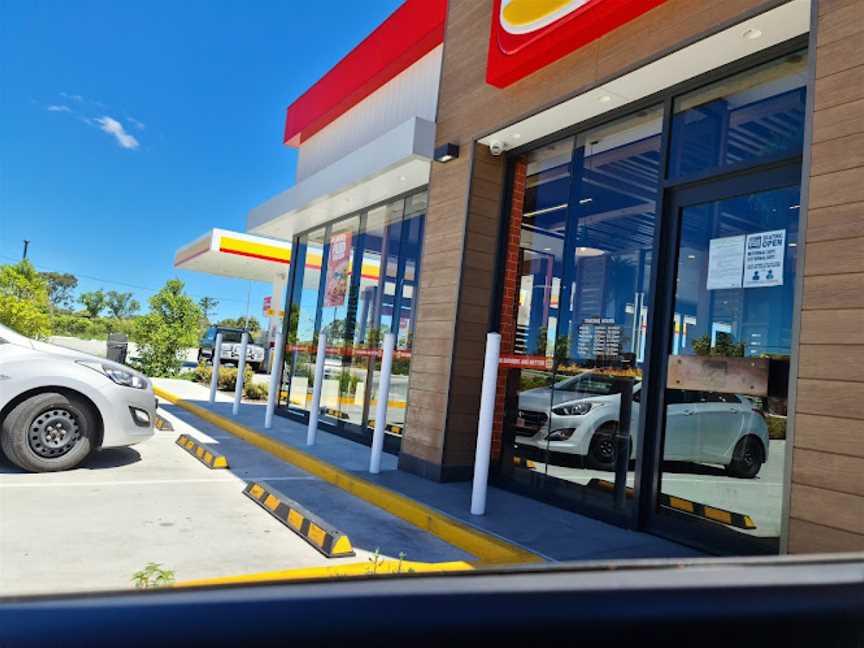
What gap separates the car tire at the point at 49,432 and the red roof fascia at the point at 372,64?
5780 mm

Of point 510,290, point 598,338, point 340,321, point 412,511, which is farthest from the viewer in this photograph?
point 340,321

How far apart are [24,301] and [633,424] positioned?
1785 cm

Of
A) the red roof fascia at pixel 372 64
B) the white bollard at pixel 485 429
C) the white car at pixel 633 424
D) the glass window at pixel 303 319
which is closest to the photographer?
the white car at pixel 633 424

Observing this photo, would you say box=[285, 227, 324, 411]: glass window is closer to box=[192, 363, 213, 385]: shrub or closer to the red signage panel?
the red signage panel

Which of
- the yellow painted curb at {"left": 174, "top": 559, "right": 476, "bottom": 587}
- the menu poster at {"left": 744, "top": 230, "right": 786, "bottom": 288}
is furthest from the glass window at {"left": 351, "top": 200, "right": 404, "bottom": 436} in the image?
the menu poster at {"left": 744, "top": 230, "right": 786, "bottom": 288}

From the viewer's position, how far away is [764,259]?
4.22 metres

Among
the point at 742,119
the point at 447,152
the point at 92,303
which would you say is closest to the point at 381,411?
the point at 447,152

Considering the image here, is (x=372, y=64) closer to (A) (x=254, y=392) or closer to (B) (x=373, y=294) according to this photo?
(B) (x=373, y=294)

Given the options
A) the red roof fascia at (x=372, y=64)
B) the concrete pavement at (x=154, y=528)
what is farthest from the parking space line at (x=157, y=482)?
the red roof fascia at (x=372, y=64)

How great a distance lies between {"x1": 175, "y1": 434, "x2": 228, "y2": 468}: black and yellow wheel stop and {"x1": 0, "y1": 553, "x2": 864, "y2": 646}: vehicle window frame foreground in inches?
251

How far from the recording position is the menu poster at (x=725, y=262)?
4.39 metres

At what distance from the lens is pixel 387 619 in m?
0.56

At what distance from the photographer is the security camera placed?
641 centimetres

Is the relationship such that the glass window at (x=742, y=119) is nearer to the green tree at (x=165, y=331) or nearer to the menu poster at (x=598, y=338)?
the menu poster at (x=598, y=338)
